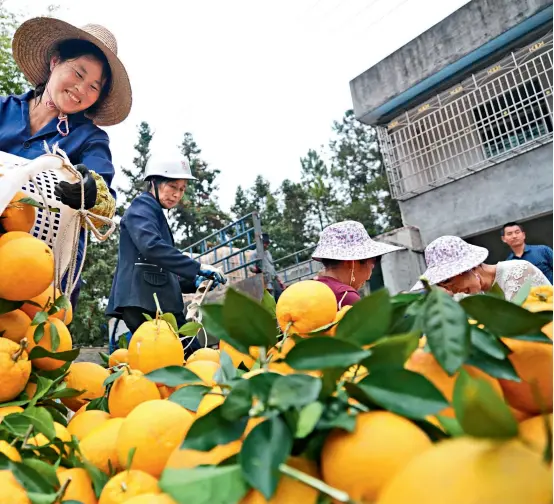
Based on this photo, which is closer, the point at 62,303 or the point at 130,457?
the point at 130,457

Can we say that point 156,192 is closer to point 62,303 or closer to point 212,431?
point 62,303

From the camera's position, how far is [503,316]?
1.78 ft

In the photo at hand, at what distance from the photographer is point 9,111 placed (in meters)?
1.82

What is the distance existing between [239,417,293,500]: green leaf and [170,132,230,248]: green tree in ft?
74.2

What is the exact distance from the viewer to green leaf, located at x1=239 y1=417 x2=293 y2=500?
44 cm

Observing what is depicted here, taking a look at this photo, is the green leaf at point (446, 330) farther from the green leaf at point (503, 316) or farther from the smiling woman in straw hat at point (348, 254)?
the smiling woman in straw hat at point (348, 254)

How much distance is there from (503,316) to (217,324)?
0.35 m

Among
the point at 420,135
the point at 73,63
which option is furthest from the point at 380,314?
the point at 420,135

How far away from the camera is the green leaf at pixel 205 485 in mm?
448

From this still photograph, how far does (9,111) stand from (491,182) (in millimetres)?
6199

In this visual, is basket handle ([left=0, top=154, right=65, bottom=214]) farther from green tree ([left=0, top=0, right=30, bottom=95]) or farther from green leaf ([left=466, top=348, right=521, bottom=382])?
green tree ([left=0, top=0, right=30, bottom=95])

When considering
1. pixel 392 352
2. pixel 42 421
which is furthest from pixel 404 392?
pixel 42 421

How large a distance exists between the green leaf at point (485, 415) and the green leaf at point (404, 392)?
0.30 feet

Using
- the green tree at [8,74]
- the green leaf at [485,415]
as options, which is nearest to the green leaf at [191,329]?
the green leaf at [485,415]
